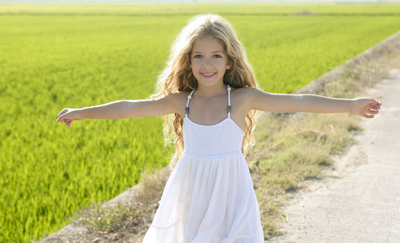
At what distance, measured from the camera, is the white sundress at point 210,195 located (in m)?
2.63

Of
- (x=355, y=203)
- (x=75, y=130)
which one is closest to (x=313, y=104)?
(x=355, y=203)

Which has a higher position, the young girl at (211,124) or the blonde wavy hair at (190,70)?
the blonde wavy hair at (190,70)

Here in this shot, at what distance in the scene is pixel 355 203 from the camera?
425 cm

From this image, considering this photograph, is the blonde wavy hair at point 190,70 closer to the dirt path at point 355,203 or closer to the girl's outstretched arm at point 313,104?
the girl's outstretched arm at point 313,104

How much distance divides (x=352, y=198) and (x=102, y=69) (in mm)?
10976

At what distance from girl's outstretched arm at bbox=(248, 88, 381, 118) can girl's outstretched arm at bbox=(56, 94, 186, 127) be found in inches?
17.0

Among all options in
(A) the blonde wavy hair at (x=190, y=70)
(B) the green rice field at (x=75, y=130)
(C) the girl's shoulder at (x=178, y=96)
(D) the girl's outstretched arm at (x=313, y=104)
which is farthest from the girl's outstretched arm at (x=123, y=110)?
(B) the green rice field at (x=75, y=130)

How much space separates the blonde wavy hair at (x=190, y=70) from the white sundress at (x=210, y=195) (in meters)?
0.29

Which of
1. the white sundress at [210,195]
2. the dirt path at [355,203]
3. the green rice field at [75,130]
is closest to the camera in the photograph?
the white sundress at [210,195]

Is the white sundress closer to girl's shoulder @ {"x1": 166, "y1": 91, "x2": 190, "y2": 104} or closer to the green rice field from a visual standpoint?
girl's shoulder @ {"x1": 166, "y1": 91, "x2": 190, "y2": 104}

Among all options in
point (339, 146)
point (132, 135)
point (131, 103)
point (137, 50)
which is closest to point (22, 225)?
point (131, 103)

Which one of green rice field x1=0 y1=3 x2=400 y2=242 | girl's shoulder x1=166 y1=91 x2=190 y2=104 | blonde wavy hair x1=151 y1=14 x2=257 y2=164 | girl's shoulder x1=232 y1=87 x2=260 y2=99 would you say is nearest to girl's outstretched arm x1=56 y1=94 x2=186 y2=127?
girl's shoulder x1=166 y1=91 x2=190 y2=104

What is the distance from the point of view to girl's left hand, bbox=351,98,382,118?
2826 mm

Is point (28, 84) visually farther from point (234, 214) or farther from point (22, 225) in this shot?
point (234, 214)
